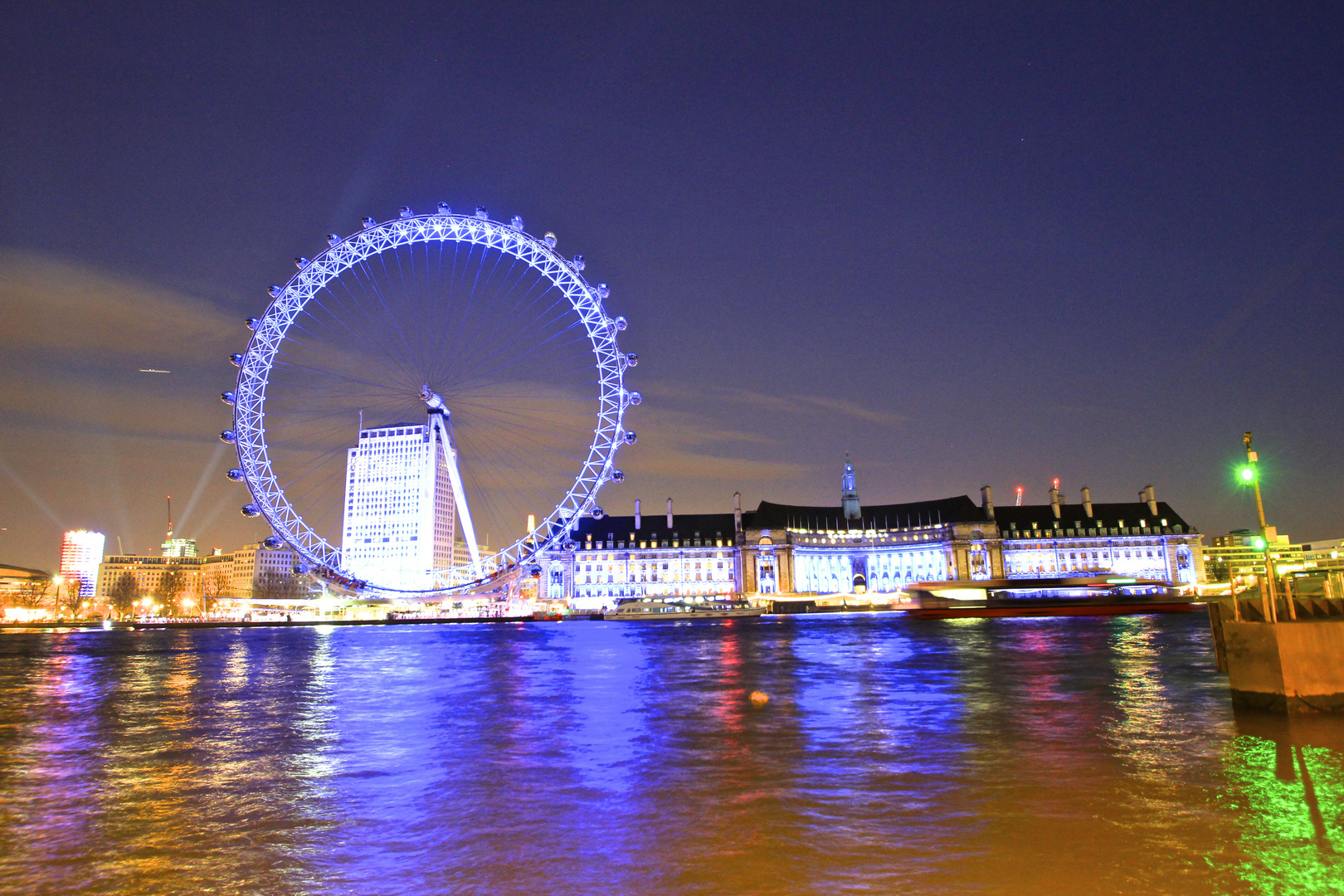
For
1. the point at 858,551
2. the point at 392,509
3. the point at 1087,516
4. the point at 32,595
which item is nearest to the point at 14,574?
the point at 32,595

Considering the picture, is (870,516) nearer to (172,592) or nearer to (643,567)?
(643,567)

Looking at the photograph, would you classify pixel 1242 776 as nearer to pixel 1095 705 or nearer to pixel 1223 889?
pixel 1223 889

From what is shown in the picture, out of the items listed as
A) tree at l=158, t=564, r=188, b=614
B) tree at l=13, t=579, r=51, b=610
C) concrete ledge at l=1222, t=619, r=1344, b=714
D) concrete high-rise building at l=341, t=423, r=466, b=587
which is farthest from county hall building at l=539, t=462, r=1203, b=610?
concrete ledge at l=1222, t=619, r=1344, b=714

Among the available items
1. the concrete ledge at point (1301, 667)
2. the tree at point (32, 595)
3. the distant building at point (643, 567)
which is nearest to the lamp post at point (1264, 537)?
the concrete ledge at point (1301, 667)

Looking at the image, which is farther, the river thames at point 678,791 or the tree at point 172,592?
the tree at point 172,592

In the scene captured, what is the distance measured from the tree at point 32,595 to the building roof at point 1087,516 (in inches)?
7756

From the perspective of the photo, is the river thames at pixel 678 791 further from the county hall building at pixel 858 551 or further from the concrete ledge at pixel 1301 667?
the county hall building at pixel 858 551

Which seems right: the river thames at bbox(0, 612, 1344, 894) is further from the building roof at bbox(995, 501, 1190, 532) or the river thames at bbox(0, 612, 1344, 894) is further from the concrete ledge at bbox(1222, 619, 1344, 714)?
the building roof at bbox(995, 501, 1190, 532)

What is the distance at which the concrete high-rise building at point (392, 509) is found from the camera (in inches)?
4161

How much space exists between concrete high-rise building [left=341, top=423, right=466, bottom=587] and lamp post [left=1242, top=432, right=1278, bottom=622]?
90272mm

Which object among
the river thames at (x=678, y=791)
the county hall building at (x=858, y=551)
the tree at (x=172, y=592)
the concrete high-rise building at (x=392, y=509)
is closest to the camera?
the river thames at (x=678, y=791)

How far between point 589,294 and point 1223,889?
2446 inches

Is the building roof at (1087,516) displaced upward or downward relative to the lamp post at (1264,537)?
upward

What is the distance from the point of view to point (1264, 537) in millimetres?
22188
